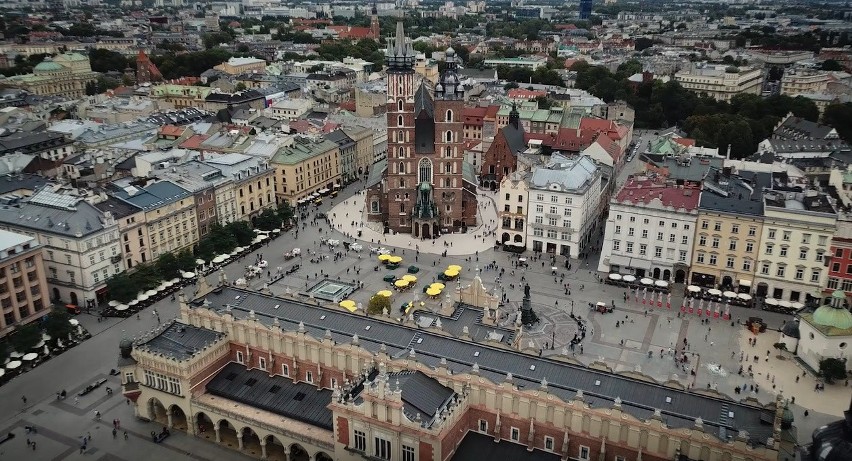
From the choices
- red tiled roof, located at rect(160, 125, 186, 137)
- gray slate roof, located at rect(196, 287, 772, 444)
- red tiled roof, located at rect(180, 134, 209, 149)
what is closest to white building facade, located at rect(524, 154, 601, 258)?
gray slate roof, located at rect(196, 287, 772, 444)

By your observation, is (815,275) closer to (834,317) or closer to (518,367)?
(834,317)

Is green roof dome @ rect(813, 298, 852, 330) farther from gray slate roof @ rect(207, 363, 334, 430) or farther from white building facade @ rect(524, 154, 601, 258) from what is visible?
gray slate roof @ rect(207, 363, 334, 430)

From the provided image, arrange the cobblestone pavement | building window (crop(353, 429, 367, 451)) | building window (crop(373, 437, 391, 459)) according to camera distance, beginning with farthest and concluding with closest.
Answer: the cobblestone pavement < building window (crop(353, 429, 367, 451)) < building window (crop(373, 437, 391, 459))

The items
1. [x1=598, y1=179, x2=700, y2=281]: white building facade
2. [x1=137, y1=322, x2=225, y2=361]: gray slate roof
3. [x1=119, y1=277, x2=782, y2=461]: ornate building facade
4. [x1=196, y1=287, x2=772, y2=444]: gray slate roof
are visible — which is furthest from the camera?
[x1=598, y1=179, x2=700, y2=281]: white building facade

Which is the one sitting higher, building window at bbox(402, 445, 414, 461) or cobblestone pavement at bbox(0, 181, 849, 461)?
building window at bbox(402, 445, 414, 461)

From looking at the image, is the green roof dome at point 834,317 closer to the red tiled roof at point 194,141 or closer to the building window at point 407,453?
the building window at point 407,453

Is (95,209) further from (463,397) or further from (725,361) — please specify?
(725,361)
